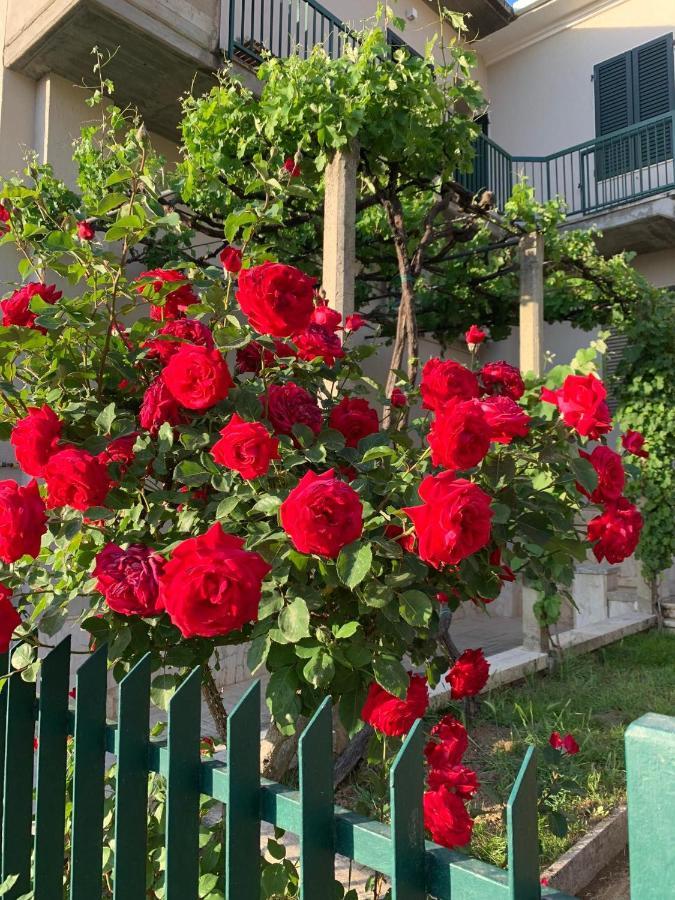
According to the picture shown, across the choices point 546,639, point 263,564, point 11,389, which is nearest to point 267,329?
point 263,564

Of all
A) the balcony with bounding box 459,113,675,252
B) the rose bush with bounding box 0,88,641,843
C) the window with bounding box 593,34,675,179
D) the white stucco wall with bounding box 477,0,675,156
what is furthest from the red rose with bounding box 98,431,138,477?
the white stucco wall with bounding box 477,0,675,156

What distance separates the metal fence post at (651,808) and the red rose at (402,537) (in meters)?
0.76

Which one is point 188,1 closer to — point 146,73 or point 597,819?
point 146,73

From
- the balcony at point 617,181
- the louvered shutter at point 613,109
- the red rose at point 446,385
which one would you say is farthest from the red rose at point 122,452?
the louvered shutter at point 613,109

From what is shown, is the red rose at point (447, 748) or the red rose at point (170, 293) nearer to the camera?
the red rose at point (447, 748)

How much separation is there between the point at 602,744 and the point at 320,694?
9.04ft

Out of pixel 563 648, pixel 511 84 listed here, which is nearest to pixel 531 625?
pixel 563 648

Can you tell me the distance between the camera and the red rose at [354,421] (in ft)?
5.97

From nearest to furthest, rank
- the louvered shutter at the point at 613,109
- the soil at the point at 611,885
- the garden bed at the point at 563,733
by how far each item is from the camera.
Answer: the soil at the point at 611,885
the garden bed at the point at 563,733
the louvered shutter at the point at 613,109

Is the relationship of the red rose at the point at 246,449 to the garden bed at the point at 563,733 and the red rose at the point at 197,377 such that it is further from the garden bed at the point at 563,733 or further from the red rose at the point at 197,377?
the garden bed at the point at 563,733

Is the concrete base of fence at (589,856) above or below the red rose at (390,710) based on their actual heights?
below

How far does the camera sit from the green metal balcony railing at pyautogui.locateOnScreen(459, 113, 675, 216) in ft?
32.4

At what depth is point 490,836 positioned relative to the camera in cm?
271

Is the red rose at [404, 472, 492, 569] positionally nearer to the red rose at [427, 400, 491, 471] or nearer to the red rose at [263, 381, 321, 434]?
the red rose at [427, 400, 491, 471]
